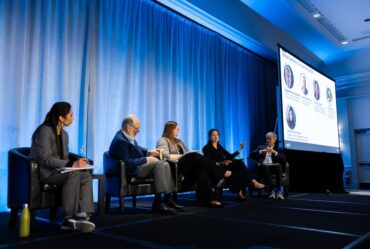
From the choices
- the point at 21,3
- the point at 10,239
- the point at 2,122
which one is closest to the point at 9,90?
the point at 2,122

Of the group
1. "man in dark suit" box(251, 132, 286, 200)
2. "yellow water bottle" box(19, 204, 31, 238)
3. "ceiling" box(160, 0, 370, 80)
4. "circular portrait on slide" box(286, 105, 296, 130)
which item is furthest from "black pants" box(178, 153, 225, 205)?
"ceiling" box(160, 0, 370, 80)

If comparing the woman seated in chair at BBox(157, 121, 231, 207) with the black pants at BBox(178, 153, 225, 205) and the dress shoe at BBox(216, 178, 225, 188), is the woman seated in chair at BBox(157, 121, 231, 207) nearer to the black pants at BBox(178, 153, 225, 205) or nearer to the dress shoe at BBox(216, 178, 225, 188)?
the black pants at BBox(178, 153, 225, 205)

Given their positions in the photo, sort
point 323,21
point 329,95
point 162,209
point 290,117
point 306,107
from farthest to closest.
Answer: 1. point 329,95
2. point 323,21
3. point 306,107
4. point 290,117
5. point 162,209

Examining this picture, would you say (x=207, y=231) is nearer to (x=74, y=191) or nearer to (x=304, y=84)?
(x=74, y=191)

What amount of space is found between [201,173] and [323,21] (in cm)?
463

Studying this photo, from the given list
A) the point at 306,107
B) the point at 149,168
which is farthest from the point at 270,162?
the point at 149,168

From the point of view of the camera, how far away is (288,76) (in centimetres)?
539

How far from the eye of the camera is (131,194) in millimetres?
2797

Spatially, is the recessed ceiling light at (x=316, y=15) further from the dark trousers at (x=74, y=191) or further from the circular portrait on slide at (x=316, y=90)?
the dark trousers at (x=74, y=191)

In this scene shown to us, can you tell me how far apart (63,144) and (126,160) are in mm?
627

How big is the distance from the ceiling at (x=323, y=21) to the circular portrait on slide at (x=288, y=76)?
1125 mm

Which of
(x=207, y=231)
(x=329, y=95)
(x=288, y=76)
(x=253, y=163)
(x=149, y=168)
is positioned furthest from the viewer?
(x=329, y=95)

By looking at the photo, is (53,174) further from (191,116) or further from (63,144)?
(191,116)

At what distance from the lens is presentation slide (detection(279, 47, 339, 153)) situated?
5.24 metres
